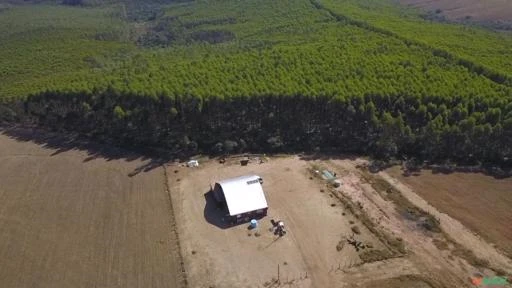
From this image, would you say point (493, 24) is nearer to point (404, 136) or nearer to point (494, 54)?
point (494, 54)

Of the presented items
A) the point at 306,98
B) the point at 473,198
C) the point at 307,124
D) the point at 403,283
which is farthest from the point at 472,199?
the point at 306,98

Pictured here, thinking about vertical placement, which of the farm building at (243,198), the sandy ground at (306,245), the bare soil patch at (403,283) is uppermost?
the farm building at (243,198)

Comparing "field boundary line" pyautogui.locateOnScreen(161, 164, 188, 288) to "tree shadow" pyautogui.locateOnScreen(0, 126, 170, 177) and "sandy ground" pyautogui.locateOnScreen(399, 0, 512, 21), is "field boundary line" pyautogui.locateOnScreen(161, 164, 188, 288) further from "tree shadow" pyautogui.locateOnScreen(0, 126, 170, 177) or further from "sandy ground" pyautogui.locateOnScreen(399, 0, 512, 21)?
"sandy ground" pyautogui.locateOnScreen(399, 0, 512, 21)

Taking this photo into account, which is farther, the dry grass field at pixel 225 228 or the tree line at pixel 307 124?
the tree line at pixel 307 124

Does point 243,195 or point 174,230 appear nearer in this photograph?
point 174,230

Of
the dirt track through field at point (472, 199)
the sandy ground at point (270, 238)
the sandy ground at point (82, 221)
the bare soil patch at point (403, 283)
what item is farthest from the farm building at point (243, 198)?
the dirt track through field at point (472, 199)

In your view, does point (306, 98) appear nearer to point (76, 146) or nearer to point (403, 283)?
point (403, 283)

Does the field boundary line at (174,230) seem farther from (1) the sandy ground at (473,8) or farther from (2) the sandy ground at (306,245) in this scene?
(1) the sandy ground at (473,8)
